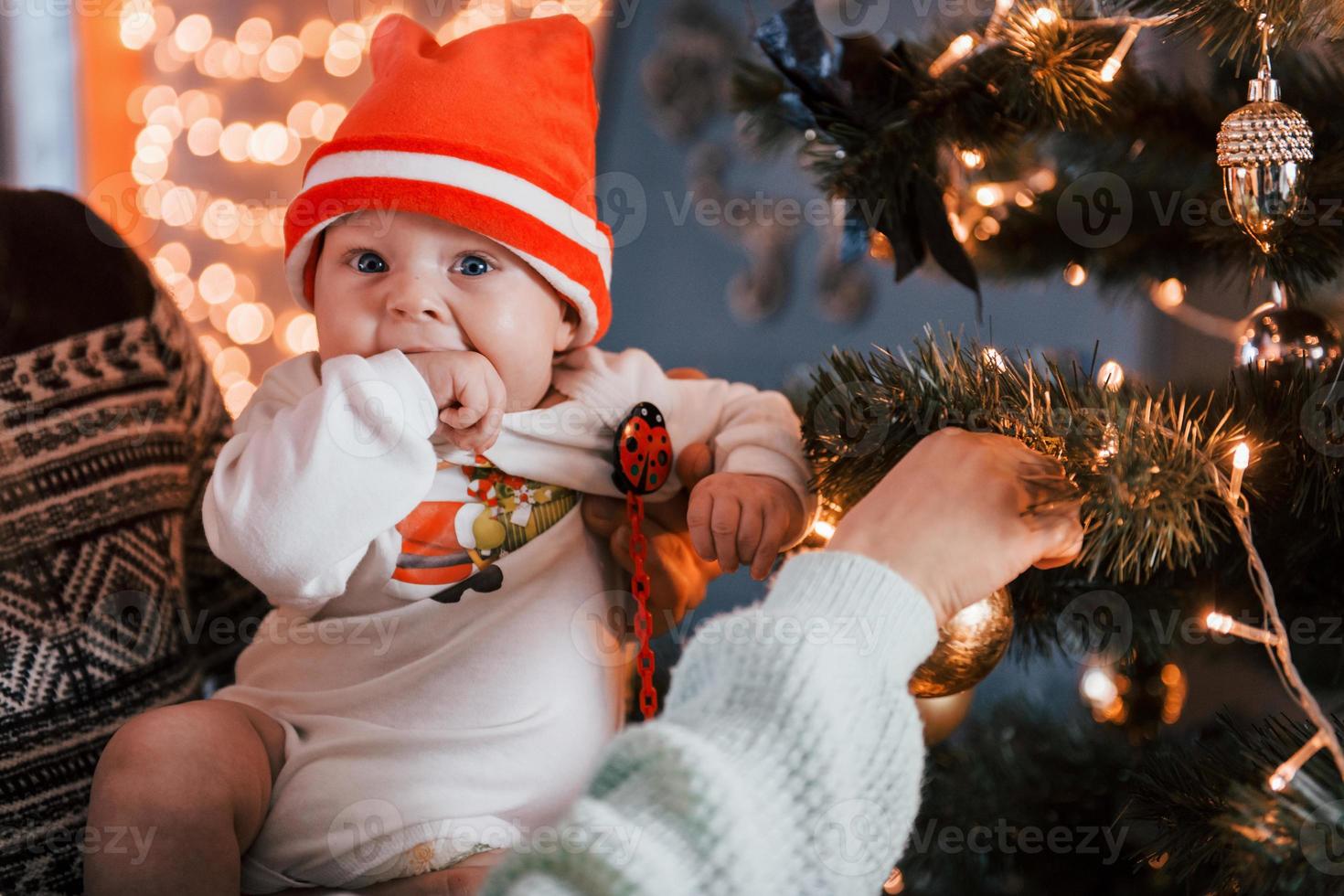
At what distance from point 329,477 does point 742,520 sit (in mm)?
264

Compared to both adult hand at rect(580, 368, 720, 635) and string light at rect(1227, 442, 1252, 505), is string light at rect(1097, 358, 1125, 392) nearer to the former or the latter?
string light at rect(1227, 442, 1252, 505)

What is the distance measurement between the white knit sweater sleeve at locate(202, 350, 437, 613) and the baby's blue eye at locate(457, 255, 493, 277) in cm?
11

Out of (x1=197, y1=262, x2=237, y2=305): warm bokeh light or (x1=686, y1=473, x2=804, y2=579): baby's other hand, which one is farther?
(x1=197, y1=262, x2=237, y2=305): warm bokeh light

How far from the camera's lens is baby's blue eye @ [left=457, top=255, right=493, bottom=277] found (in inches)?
31.6

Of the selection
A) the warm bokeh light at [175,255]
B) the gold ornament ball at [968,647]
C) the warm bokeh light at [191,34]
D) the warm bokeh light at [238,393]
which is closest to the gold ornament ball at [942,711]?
the gold ornament ball at [968,647]

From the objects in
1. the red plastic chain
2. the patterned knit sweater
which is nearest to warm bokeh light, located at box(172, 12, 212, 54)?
the patterned knit sweater

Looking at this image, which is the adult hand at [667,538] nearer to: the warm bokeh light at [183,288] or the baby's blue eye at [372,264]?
the baby's blue eye at [372,264]

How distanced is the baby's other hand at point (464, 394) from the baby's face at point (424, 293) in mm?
27

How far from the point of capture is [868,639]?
0.48 m

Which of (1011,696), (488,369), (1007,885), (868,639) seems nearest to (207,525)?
(488,369)

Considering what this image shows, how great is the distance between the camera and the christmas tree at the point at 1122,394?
599 millimetres

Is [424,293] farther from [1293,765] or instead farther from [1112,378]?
[1293,765]

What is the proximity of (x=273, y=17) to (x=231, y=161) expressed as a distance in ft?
1.11

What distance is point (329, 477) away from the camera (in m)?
0.69
